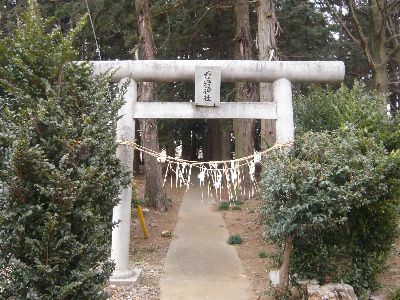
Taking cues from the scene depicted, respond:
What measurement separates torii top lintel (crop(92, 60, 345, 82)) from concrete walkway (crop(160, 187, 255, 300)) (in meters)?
3.28

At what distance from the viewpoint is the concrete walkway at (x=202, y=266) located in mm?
6793

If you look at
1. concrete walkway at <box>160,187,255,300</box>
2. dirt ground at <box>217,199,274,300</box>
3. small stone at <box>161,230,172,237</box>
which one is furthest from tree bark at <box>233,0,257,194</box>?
small stone at <box>161,230,172,237</box>

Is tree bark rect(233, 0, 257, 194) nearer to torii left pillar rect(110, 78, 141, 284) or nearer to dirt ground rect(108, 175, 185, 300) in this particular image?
dirt ground rect(108, 175, 185, 300)

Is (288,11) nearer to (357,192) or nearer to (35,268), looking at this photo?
(357,192)

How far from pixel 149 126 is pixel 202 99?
601 cm

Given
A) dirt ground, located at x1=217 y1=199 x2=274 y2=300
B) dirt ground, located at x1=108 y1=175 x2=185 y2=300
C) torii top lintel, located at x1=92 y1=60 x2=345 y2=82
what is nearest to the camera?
dirt ground, located at x1=108 y1=175 x2=185 y2=300

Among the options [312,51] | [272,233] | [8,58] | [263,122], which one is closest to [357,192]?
[272,233]

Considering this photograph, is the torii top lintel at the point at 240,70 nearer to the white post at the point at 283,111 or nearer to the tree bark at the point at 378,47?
the white post at the point at 283,111

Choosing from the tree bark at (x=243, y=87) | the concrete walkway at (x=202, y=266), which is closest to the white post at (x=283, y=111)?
the concrete walkway at (x=202, y=266)

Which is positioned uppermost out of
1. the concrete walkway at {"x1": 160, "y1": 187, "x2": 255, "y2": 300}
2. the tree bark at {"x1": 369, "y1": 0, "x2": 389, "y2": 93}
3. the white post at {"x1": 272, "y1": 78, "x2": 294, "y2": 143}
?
the tree bark at {"x1": 369, "y1": 0, "x2": 389, "y2": 93}

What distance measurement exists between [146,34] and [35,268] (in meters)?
9.69

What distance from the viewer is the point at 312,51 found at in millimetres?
19359

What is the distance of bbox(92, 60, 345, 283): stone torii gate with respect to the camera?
7035 millimetres

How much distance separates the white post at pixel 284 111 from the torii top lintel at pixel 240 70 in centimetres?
15
